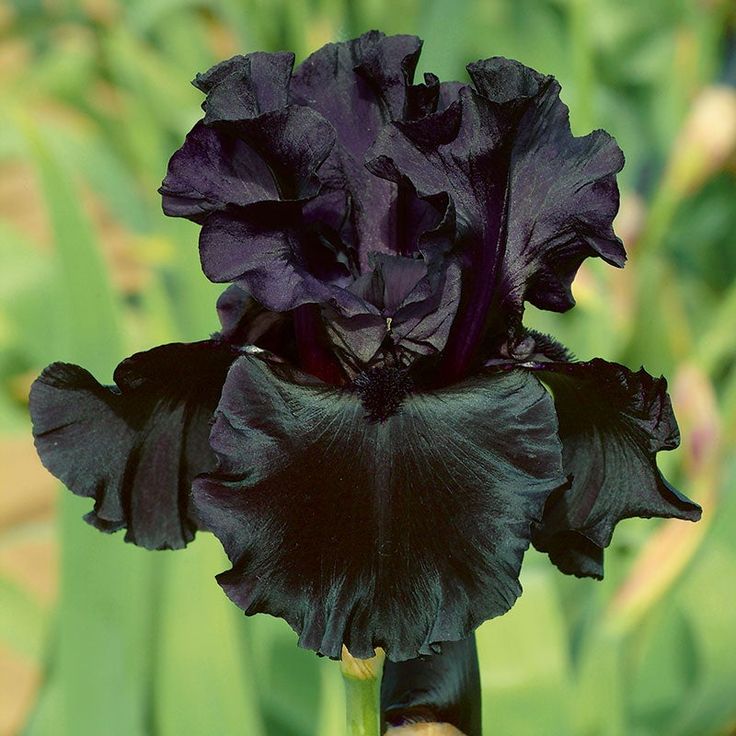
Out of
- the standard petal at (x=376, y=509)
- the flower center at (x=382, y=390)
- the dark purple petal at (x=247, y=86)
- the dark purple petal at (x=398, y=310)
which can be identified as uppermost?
the dark purple petal at (x=247, y=86)

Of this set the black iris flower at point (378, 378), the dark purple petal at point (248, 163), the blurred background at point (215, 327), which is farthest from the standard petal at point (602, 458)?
the blurred background at point (215, 327)

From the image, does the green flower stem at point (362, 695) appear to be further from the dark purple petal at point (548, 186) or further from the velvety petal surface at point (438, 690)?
the dark purple petal at point (548, 186)

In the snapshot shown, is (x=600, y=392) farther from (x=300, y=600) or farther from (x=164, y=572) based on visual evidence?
(x=164, y=572)

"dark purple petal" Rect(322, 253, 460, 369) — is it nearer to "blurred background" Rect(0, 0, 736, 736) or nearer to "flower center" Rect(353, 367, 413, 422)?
"flower center" Rect(353, 367, 413, 422)

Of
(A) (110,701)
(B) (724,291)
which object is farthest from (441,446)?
(B) (724,291)

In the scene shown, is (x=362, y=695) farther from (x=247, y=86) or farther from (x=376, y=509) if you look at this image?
(x=247, y=86)

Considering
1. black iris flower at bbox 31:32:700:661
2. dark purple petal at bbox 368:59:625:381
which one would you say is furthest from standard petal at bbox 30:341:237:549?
dark purple petal at bbox 368:59:625:381
